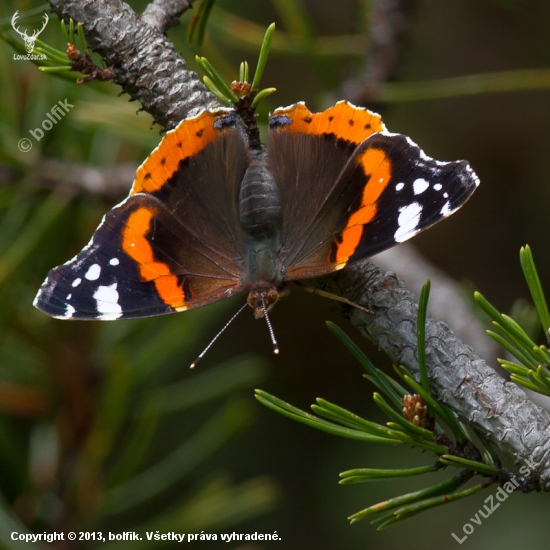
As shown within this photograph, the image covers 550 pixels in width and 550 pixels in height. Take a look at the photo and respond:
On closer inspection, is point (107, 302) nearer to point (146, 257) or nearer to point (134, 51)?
point (146, 257)

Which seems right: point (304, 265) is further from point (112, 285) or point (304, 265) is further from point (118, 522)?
Answer: point (118, 522)

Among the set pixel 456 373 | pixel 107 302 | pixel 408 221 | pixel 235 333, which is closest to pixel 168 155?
pixel 107 302

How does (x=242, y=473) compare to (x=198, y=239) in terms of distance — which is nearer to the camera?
(x=198, y=239)

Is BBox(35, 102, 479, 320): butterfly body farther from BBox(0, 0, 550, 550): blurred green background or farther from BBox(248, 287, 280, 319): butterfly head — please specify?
BBox(0, 0, 550, 550): blurred green background

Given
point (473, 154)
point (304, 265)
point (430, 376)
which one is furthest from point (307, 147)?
point (473, 154)

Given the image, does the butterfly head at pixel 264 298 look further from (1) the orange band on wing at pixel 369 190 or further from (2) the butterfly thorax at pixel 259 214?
(1) the orange band on wing at pixel 369 190

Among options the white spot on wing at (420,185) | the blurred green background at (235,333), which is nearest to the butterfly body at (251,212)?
the white spot on wing at (420,185)

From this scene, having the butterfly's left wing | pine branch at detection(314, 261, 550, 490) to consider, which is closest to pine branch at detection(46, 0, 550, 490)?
pine branch at detection(314, 261, 550, 490)
